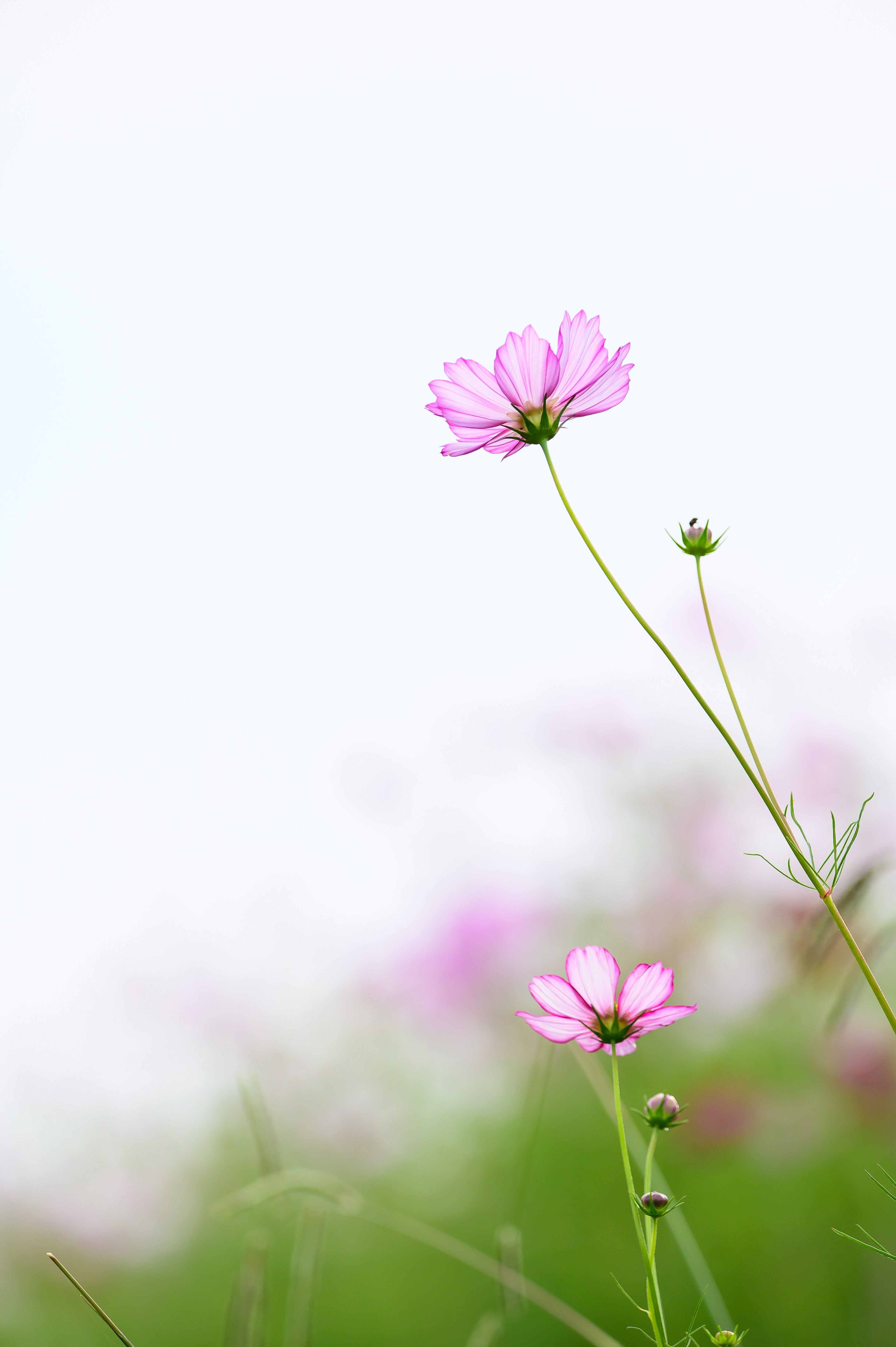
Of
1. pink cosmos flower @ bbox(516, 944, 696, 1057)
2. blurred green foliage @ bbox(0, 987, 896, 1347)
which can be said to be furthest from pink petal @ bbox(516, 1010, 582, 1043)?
blurred green foliage @ bbox(0, 987, 896, 1347)

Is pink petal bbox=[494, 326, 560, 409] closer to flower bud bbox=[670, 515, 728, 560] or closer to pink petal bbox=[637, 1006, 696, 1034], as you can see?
flower bud bbox=[670, 515, 728, 560]

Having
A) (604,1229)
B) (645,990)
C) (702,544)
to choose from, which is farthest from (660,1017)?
(604,1229)

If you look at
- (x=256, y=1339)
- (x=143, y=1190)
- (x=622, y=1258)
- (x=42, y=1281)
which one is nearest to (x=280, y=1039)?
(x=143, y=1190)

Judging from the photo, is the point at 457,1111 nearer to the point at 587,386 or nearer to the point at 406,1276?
the point at 406,1276

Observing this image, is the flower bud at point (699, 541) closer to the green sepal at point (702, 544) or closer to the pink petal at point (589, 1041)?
the green sepal at point (702, 544)

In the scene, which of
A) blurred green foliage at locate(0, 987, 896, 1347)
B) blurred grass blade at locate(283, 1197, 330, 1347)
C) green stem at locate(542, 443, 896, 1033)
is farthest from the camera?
blurred green foliage at locate(0, 987, 896, 1347)

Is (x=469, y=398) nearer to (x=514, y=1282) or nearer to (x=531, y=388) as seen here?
(x=531, y=388)

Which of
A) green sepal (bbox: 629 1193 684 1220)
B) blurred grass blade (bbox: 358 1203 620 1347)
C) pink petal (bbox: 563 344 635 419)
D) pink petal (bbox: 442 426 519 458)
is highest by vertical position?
pink petal (bbox: 563 344 635 419)
